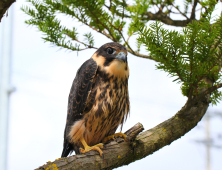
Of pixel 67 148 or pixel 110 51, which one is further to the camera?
pixel 67 148

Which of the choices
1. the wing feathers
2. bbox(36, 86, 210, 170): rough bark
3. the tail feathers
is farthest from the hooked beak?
the tail feathers

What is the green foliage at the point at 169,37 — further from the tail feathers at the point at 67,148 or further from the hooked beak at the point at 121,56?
the tail feathers at the point at 67,148

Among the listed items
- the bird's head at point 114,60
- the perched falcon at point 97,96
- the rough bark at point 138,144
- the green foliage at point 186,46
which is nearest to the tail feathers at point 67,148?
the perched falcon at point 97,96

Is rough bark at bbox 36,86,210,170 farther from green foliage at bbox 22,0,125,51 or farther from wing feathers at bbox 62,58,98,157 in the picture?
green foliage at bbox 22,0,125,51

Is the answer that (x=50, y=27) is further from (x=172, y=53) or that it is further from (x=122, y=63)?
(x=172, y=53)

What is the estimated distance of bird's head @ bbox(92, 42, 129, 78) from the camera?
1124mm

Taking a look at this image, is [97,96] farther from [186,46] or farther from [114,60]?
[186,46]

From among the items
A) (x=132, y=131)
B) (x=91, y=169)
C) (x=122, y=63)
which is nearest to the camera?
(x=91, y=169)

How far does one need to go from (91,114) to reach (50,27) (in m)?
0.53

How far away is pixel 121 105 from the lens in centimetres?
121

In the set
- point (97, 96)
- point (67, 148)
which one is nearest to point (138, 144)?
point (97, 96)

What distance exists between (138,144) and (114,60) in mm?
432

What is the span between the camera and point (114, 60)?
1.16 metres

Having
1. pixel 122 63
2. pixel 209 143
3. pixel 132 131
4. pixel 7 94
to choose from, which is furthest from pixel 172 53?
pixel 7 94
